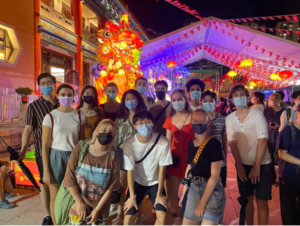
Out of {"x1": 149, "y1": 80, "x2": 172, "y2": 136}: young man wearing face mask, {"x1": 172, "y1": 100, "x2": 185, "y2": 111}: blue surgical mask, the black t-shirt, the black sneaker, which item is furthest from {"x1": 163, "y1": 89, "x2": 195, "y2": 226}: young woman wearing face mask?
the black sneaker

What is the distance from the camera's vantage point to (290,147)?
243 cm

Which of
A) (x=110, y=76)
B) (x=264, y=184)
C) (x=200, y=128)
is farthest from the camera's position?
(x=110, y=76)

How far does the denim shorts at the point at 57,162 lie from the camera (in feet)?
8.95

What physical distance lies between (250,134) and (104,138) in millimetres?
1697

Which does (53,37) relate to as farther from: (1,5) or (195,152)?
(195,152)

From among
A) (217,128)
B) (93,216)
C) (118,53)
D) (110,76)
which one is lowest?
(93,216)

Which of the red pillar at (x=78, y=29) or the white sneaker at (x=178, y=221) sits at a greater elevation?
the red pillar at (x=78, y=29)

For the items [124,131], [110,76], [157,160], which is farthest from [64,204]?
[110,76]

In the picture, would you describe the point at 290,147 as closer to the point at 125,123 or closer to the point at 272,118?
the point at 125,123

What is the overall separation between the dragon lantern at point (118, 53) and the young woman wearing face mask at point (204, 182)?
6575 millimetres

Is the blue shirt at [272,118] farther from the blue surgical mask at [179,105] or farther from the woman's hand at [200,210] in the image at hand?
the woman's hand at [200,210]

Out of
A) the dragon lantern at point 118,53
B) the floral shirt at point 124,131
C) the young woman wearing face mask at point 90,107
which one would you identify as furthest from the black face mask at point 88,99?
the dragon lantern at point 118,53

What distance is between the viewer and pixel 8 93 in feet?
31.4

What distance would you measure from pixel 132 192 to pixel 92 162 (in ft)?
1.81
